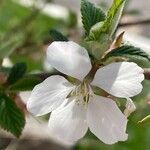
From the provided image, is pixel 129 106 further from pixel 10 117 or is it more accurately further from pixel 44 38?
pixel 44 38

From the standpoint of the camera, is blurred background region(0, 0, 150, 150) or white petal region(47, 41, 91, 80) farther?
blurred background region(0, 0, 150, 150)

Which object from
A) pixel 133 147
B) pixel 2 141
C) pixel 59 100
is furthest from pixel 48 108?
pixel 133 147

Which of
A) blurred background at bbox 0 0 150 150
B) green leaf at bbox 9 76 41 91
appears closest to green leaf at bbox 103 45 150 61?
green leaf at bbox 9 76 41 91

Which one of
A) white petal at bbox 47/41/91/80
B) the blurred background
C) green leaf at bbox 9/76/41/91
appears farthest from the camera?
the blurred background

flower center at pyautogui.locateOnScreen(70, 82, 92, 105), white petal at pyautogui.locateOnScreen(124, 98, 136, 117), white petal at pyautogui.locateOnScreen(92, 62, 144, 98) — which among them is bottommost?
flower center at pyautogui.locateOnScreen(70, 82, 92, 105)

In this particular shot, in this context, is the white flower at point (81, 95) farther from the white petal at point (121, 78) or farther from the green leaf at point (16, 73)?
the green leaf at point (16, 73)

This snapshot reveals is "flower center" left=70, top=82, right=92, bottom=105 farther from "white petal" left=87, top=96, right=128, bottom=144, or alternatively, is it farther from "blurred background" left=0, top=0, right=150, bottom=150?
"blurred background" left=0, top=0, right=150, bottom=150
